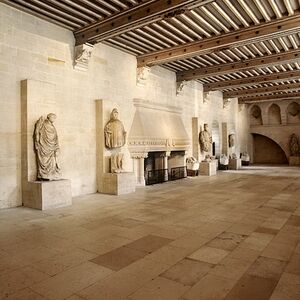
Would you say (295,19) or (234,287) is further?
(295,19)

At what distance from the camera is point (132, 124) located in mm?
8594

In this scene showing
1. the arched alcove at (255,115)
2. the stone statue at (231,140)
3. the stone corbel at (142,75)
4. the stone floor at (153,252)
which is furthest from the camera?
the arched alcove at (255,115)

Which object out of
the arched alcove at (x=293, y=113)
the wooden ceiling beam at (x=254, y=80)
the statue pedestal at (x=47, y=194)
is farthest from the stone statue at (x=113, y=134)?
the arched alcove at (x=293, y=113)

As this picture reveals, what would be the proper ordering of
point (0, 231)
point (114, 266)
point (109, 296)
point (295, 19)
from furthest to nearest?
point (295, 19) → point (0, 231) → point (114, 266) → point (109, 296)

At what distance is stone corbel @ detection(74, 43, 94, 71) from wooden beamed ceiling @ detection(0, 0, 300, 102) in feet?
0.53

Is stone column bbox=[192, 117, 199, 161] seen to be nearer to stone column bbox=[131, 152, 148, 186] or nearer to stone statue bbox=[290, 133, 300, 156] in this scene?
stone column bbox=[131, 152, 148, 186]

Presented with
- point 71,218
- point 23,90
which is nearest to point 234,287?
point 71,218

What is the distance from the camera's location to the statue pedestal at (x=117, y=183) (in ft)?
22.8

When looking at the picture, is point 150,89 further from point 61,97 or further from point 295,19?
point 295,19

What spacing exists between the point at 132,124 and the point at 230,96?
8495mm

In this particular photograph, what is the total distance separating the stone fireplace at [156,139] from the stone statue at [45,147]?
302 centimetres

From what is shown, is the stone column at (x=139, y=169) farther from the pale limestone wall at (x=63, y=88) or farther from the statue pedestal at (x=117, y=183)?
the statue pedestal at (x=117, y=183)

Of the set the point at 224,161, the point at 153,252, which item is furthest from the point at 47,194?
the point at 224,161

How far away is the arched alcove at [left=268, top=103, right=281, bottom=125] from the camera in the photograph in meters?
18.6
